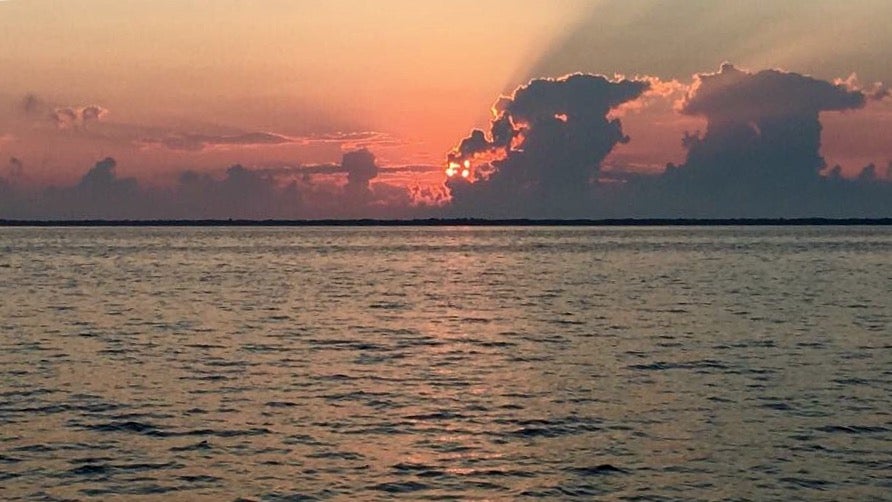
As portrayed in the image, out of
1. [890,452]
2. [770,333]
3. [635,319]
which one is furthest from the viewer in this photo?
[635,319]

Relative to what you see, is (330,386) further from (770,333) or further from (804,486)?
(770,333)

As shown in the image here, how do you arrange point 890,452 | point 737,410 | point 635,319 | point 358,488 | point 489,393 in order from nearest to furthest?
point 358,488 < point 890,452 < point 737,410 < point 489,393 < point 635,319

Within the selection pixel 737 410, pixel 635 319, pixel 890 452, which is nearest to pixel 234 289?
pixel 635 319

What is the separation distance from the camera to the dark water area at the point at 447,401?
71.1 feet

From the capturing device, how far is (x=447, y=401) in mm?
30375

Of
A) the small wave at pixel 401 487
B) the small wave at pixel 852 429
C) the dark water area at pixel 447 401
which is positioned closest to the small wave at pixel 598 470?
the dark water area at pixel 447 401

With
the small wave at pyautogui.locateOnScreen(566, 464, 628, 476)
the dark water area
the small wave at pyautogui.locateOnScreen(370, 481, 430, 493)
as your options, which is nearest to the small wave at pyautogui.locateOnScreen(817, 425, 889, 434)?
the dark water area

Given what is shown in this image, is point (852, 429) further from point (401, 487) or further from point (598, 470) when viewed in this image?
point (401, 487)

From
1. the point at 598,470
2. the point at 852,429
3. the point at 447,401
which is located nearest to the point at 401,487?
the point at 598,470

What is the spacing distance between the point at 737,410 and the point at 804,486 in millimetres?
7733

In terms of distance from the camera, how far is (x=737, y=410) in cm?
2888

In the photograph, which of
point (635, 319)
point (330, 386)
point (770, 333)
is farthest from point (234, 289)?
point (330, 386)

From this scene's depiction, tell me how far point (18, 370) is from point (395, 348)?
14.3 m

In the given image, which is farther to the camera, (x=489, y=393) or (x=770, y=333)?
(x=770, y=333)
